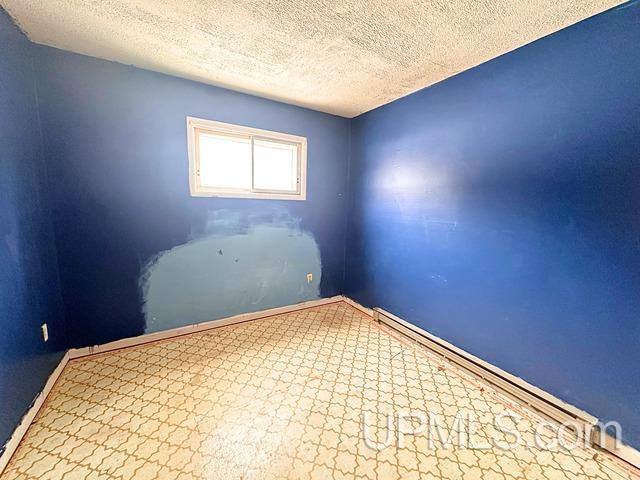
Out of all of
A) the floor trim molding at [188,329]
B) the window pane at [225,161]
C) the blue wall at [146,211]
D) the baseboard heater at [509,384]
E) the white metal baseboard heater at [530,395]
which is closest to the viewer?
the white metal baseboard heater at [530,395]

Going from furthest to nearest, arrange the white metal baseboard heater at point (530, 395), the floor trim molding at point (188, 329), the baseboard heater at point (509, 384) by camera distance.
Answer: the floor trim molding at point (188, 329)
the baseboard heater at point (509, 384)
the white metal baseboard heater at point (530, 395)

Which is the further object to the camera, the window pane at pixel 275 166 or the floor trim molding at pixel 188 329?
the window pane at pixel 275 166

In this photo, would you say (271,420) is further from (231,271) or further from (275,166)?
(275,166)

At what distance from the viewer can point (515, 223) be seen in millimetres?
1722

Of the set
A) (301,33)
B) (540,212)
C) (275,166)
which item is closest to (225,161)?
(275,166)

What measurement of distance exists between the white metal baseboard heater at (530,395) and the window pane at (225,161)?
7.71 feet

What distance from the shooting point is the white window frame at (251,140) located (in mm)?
2324

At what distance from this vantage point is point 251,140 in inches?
104

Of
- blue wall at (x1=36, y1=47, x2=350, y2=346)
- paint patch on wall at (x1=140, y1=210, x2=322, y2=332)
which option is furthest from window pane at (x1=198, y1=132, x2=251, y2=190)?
paint patch on wall at (x1=140, y1=210, x2=322, y2=332)

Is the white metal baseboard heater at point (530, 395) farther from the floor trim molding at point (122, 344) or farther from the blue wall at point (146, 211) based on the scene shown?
the blue wall at point (146, 211)

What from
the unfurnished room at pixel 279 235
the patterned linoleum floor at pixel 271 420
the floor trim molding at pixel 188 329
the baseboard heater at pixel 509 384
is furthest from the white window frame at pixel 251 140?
the baseboard heater at pixel 509 384

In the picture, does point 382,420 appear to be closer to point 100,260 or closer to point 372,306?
point 372,306

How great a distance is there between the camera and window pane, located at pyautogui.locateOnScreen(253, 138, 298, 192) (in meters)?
2.73

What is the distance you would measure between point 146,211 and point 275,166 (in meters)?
1.35
